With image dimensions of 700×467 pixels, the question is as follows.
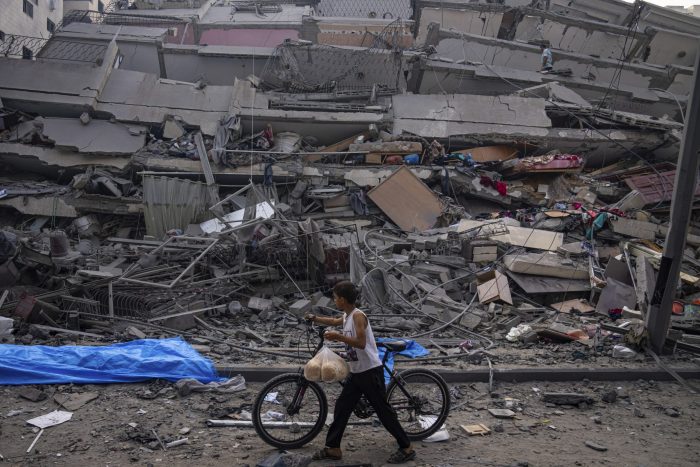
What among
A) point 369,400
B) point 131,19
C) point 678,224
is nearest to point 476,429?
point 369,400

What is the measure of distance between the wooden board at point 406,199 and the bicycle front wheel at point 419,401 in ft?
26.9

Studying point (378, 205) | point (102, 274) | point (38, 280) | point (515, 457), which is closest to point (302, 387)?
point (515, 457)

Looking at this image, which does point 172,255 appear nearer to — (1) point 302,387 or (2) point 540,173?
(1) point 302,387

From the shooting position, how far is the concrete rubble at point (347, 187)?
8.70m

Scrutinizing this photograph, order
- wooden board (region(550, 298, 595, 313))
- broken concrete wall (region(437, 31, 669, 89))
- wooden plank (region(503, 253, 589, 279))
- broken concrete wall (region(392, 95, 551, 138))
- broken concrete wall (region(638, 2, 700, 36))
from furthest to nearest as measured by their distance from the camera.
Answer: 1. broken concrete wall (region(638, 2, 700, 36))
2. broken concrete wall (region(437, 31, 669, 89))
3. broken concrete wall (region(392, 95, 551, 138))
4. wooden plank (region(503, 253, 589, 279))
5. wooden board (region(550, 298, 595, 313))

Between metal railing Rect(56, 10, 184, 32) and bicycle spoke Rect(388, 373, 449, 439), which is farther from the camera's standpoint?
metal railing Rect(56, 10, 184, 32)

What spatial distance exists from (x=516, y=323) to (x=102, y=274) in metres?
6.34

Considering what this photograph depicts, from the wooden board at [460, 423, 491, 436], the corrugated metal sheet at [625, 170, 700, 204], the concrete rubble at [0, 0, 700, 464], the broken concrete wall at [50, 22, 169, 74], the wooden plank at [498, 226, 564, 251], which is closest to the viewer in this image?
the wooden board at [460, 423, 491, 436]

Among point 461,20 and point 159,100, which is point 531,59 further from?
point 159,100

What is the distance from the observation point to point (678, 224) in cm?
745

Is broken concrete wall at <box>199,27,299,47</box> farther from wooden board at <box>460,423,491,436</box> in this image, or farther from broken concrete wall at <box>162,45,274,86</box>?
wooden board at <box>460,423,491,436</box>

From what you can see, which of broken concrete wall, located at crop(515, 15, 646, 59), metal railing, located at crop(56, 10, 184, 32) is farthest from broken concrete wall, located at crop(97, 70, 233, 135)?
broken concrete wall, located at crop(515, 15, 646, 59)

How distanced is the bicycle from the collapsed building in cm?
237

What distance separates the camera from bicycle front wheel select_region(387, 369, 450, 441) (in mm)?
5078
